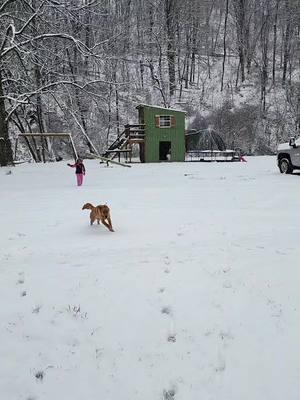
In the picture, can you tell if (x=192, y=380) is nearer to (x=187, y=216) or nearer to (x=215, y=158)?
(x=187, y=216)

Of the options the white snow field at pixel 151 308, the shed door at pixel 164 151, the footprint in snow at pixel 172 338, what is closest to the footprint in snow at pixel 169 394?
the white snow field at pixel 151 308

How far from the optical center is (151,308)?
4578mm

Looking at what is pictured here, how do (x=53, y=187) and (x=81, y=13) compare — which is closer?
(x=53, y=187)

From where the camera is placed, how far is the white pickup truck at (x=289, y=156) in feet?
52.7

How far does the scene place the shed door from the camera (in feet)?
102

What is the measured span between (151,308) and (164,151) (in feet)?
90.6

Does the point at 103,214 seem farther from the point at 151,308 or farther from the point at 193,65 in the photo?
the point at 193,65

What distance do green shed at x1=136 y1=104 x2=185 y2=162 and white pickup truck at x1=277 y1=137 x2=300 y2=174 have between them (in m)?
13.2

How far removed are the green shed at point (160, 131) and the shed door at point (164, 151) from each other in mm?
698

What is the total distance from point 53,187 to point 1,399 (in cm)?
1122

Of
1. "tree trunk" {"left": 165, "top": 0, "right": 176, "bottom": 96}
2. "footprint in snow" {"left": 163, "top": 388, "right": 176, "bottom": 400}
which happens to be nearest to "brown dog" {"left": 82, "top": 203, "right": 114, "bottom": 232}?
"footprint in snow" {"left": 163, "top": 388, "right": 176, "bottom": 400}

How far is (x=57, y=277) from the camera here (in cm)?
526

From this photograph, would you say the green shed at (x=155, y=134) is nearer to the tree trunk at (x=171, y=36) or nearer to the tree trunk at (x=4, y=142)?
the tree trunk at (x=4, y=142)

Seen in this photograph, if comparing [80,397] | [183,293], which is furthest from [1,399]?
[183,293]
